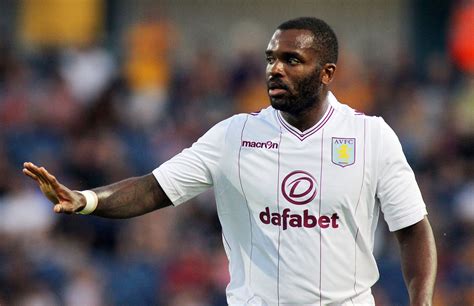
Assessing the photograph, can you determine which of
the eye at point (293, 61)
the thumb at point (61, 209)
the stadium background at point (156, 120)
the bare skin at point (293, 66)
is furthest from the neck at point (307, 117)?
the stadium background at point (156, 120)

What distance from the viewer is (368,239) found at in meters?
5.80

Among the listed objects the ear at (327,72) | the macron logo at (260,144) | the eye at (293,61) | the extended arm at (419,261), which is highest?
the eye at (293,61)

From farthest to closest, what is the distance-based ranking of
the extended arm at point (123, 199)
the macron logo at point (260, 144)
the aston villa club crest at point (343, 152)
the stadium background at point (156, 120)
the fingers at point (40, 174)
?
the stadium background at point (156, 120) → the macron logo at point (260, 144) → the aston villa club crest at point (343, 152) → the extended arm at point (123, 199) → the fingers at point (40, 174)

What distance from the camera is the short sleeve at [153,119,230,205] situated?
5969mm

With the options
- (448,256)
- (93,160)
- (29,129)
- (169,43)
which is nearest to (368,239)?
(448,256)

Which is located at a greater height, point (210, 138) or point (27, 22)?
point (210, 138)

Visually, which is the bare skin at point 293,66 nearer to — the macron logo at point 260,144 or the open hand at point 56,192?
the macron logo at point 260,144

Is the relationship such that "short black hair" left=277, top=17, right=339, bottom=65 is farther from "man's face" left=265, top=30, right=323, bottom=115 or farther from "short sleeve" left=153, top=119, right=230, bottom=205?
"short sleeve" left=153, top=119, right=230, bottom=205

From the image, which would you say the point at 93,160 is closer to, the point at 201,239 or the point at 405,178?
the point at 201,239

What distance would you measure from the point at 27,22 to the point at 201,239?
260 inches

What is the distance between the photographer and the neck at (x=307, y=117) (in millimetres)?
5875

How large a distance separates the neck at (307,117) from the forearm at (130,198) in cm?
76

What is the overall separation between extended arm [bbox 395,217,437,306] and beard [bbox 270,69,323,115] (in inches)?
31.0

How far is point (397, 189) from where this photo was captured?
5707 millimetres
